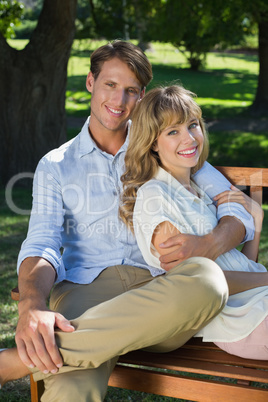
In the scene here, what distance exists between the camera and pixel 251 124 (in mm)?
14734

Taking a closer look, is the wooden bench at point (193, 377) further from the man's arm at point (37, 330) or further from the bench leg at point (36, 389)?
the man's arm at point (37, 330)

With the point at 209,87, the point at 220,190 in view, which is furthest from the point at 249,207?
the point at 209,87

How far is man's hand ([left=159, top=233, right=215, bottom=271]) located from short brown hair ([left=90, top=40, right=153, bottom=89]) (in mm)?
1016

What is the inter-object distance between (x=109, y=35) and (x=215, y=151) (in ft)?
11.3

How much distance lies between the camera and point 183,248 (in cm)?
264

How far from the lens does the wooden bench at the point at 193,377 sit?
226 centimetres

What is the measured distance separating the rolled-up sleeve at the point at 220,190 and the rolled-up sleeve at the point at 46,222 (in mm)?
771

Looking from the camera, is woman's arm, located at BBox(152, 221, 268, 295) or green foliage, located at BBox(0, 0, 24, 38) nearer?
woman's arm, located at BBox(152, 221, 268, 295)

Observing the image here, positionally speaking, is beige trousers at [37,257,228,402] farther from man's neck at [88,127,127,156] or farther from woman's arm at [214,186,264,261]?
man's neck at [88,127,127,156]

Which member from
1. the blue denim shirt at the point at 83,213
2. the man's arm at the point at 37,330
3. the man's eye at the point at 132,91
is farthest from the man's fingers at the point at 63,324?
the man's eye at the point at 132,91

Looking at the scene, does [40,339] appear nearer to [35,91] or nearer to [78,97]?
[35,91]

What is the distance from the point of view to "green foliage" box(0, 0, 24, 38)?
11463 millimetres

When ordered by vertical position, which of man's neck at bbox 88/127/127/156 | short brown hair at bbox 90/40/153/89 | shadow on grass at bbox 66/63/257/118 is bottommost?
shadow on grass at bbox 66/63/257/118

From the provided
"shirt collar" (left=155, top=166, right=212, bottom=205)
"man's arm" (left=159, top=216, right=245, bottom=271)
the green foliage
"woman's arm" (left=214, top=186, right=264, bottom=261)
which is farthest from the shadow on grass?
"man's arm" (left=159, top=216, right=245, bottom=271)
